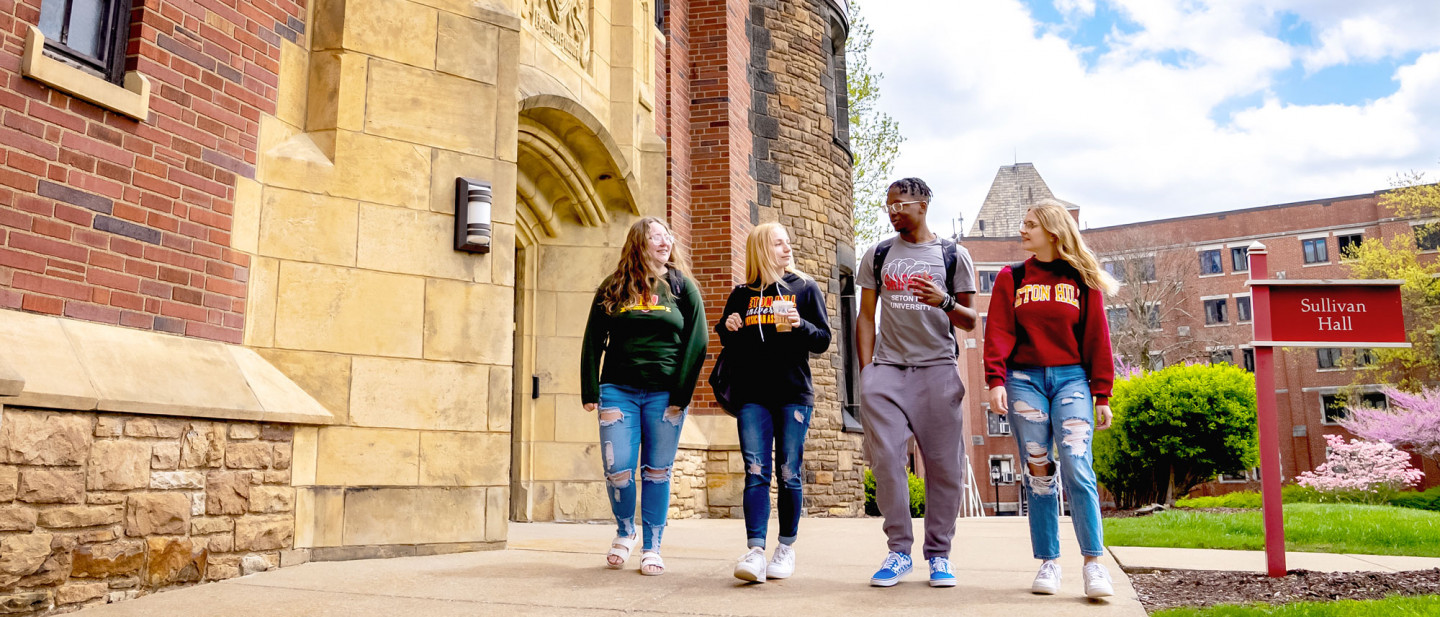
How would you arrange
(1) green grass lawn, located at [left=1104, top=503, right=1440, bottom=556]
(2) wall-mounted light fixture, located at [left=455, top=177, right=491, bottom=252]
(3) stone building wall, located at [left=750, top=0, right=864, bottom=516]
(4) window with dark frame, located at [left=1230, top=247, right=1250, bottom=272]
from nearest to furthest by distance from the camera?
1. (2) wall-mounted light fixture, located at [left=455, top=177, right=491, bottom=252]
2. (1) green grass lawn, located at [left=1104, top=503, right=1440, bottom=556]
3. (3) stone building wall, located at [left=750, top=0, right=864, bottom=516]
4. (4) window with dark frame, located at [left=1230, top=247, right=1250, bottom=272]

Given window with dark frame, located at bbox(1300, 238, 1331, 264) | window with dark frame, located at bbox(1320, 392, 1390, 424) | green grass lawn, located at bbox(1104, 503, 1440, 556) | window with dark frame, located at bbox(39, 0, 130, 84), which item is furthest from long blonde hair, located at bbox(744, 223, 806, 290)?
window with dark frame, located at bbox(1300, 238, 1331, 264)

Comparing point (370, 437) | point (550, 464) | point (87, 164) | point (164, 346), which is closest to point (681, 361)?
point (370, 437)

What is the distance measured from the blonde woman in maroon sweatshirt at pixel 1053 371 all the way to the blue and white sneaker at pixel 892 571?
55cm

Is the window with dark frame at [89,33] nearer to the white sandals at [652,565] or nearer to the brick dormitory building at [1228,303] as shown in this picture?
the white sandals at [652,565]

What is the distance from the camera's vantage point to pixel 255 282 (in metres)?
5.33

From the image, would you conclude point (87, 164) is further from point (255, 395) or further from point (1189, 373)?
point (1189, 373)

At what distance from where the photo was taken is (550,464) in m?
9.05

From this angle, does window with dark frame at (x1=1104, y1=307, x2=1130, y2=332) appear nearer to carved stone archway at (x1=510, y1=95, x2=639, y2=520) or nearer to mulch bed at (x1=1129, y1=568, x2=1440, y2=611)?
carved stone archway at (x1=510, y1=95, x2=639, y2=520)

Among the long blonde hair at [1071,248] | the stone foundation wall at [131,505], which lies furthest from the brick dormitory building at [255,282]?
the long blonde hair at [1071,248]

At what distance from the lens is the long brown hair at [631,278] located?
4.97 m

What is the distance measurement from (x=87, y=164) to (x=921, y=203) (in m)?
3.73

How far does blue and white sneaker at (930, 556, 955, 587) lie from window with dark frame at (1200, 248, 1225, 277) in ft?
153

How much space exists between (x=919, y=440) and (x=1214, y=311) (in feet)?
152

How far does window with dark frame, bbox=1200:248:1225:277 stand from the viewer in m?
45.8
